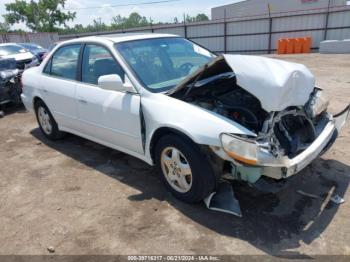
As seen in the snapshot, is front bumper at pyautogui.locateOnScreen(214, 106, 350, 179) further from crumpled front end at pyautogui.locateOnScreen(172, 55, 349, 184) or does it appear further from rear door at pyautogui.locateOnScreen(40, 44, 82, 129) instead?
rear door at pyautogui.locateOnScreen(40, 44, 82, 129)

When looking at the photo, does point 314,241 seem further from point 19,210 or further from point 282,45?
point 282,45

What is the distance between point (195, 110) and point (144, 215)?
47.3 inches

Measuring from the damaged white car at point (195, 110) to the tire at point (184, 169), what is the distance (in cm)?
1

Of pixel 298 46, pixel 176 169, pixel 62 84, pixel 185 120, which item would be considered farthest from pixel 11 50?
pixel 298 46

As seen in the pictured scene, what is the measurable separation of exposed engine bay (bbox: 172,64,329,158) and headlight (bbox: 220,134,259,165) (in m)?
0.26

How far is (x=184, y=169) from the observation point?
313 cm

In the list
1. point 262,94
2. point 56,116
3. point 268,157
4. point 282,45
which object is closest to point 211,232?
point 268,157

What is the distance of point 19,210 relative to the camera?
11.5 ft

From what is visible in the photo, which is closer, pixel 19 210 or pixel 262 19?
pixel 19 210

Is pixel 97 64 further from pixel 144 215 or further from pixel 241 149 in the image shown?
pixel 241 149

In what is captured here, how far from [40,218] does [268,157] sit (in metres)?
2.43

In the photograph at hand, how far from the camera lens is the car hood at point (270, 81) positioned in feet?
9.23

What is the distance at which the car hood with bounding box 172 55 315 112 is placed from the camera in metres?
2.81

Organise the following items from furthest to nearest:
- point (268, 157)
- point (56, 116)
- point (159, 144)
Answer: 1. point (56, 116)
2. point (159, 144)
3. point (268, 157)
